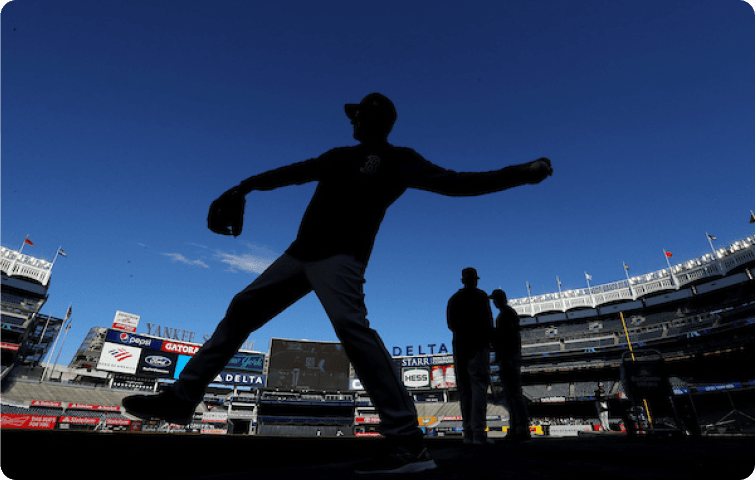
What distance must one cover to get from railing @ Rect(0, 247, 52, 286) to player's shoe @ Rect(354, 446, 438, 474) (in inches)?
2089

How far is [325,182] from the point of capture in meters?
1.90

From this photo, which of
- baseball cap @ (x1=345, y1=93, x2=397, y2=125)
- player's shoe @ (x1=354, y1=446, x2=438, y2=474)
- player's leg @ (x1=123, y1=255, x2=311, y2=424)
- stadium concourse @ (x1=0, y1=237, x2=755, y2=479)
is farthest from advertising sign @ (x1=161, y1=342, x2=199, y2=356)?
player's shoe @ (x1=354, y1=446, x2=438, y2=474)

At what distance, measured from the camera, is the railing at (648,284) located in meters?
33.7

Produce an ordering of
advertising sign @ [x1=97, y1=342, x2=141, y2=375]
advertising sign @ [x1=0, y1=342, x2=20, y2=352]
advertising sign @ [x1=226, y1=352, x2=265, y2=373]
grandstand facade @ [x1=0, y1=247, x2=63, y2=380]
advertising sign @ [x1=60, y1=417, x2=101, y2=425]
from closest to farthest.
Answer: advertising sign @ [x1=60, y1=417, x2=101, y2=425]
advertising sign @ [x1=97, y1=342, x2=141, y2=375]
advertising sign @ [x1=0, y1=342, x2=20, y2=352]
grandstand facade @ [x1=0, y1=247, x2=63, y2=380]
advertising sign @ [x1=226, y1=352, x2=265, y2=373]

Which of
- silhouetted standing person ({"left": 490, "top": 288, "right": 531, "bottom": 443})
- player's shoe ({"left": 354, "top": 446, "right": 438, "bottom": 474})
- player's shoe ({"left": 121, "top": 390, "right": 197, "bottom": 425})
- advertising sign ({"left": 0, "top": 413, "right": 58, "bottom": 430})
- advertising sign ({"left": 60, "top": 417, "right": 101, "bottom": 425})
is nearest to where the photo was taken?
player's shoe ({"left": 354, "top": 446, "right": 438, "bottom": 474})

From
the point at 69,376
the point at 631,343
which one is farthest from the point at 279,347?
the point at 631,343

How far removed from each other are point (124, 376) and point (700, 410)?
5291 centimetres

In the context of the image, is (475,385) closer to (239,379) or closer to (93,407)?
(239,379)

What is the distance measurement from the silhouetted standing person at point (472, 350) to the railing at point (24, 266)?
170ft

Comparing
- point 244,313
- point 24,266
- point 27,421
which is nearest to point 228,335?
point 244,313

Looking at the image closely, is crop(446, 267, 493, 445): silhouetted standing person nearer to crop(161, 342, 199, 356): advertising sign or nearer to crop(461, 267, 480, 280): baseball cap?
crop(461, 267, 480, 280): baseball cap

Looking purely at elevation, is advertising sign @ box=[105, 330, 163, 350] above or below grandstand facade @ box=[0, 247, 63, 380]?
below

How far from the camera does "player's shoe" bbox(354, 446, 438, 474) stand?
4.27 ft

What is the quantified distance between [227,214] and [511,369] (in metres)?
4.19
